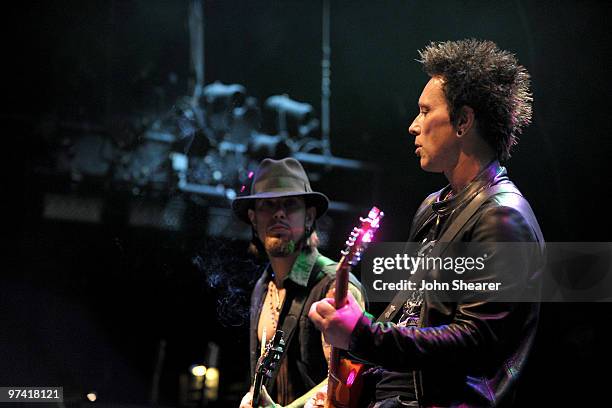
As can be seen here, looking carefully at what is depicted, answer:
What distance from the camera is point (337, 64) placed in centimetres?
544

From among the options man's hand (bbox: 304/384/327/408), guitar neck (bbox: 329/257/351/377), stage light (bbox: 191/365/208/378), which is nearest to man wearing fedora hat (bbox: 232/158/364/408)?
man's hand (bbox: 304/384/327/408)

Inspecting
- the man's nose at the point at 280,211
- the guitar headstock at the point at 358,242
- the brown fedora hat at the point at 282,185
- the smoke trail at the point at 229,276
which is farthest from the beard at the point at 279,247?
the guitar headstock at the point at 358,242

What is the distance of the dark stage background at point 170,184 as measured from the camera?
4.75 meters

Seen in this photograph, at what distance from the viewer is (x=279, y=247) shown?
12.2 ft

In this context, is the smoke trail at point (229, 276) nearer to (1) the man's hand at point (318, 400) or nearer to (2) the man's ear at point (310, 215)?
(2) the man's ear at point (310, 215)

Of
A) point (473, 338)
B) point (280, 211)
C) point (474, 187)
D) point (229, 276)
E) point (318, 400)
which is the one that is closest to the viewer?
point (473, 338)

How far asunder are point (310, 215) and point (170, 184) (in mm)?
1533

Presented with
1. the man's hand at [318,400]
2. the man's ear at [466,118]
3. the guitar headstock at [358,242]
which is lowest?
the man's hand at [318,400]

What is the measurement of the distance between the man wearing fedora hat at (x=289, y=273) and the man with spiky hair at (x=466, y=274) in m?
0.98

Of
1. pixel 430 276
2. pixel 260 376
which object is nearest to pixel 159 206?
pixel 260 376

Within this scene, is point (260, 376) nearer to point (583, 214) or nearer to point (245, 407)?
point (245, 407)

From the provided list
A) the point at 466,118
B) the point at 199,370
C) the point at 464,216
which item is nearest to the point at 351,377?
the point at 464,216

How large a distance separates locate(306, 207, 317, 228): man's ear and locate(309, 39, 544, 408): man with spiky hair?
129 cm

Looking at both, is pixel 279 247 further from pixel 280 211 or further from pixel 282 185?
pixel 282 185
